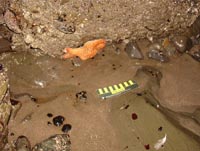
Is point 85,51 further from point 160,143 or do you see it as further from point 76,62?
point 160,143

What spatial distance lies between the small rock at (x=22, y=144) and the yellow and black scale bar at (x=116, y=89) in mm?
1268

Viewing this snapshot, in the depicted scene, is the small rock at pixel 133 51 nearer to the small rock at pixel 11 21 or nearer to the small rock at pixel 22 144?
the small rock at pixel 11 21

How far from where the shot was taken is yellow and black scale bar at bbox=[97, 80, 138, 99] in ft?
14.6

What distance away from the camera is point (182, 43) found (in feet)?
17.1

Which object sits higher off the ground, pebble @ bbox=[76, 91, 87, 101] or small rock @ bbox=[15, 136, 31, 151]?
pebble @ bbox=[76, 91, 87, 101]

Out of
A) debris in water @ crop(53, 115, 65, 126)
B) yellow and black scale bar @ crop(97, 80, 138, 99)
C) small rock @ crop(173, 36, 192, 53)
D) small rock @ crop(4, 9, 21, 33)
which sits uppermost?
small rock @ crop(4, 9, 21, 33)

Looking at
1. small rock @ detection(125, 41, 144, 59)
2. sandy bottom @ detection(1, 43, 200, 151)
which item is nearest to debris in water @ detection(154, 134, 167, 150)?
sandy bottom @ detection(1, 43, 200, 151)

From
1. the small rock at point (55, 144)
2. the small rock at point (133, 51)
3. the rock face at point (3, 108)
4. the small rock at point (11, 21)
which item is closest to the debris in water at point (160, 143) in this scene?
the small rock at point (55, 144)

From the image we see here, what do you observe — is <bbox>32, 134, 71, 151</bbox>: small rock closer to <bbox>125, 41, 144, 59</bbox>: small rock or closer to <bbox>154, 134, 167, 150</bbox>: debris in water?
<bbox>154, 134, 167, 150</bbox>: debris in water

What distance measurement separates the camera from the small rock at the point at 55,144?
367 cm

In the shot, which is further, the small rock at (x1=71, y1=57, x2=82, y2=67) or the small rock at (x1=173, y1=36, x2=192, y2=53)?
the small rock at (x1=173, y1=36, x2=192, y2=53)

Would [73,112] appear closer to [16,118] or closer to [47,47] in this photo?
[16,118]

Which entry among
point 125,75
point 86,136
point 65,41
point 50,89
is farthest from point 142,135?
point 65,41

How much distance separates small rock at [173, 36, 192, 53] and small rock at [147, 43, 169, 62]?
270 mm
